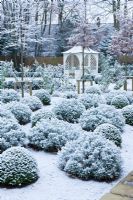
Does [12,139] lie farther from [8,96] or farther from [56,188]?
[8,96]

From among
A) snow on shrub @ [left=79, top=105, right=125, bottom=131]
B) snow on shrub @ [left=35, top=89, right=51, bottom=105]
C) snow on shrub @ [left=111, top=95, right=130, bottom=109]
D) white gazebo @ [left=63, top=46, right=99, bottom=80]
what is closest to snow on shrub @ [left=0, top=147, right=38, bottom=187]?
snow on shrub @ [left=79, top=105, right=125, bottom=131]

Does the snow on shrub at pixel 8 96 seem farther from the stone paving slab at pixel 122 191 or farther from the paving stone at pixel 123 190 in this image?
the paving stone at pixel 123 190

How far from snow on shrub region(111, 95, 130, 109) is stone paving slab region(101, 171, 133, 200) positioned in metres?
4.96

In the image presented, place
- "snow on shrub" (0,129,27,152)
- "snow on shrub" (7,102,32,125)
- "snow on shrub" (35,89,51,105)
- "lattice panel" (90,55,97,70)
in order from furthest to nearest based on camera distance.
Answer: "lattice panel" (90,55,97,70)
"snow on shrub" (35,89,51,105)
"snow on shrub" (7,102,32,125)
"snow on shrub" (0,129,27,152)

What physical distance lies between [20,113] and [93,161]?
2960 mm

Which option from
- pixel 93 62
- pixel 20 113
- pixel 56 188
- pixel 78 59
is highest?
pixel 78 59

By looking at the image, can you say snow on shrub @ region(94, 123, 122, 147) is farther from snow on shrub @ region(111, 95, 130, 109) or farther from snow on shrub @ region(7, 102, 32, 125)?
snow on shrub @ region(111, 95, 130, 109)

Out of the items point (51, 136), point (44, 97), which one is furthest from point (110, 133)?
point (44, 97)

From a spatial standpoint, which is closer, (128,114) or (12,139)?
(12,139)

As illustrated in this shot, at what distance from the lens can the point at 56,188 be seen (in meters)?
4.25

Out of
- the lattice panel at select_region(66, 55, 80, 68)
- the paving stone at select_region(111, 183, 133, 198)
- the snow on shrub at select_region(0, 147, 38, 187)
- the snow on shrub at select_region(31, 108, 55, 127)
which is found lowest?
the paving stone at select_region(111, 183, 133, 198)

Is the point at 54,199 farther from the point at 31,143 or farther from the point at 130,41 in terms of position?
the point at 130,41

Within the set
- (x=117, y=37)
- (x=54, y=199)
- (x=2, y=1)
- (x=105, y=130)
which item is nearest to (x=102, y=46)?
(x=2, y=1)

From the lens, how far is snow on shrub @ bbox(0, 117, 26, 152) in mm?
5211
